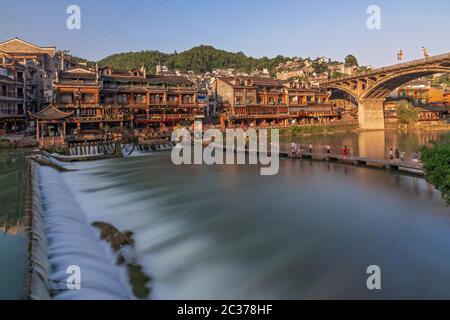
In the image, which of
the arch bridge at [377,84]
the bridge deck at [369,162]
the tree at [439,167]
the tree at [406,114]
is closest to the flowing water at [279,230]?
the bridge deck at [369,162]

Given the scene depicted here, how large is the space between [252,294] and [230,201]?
1216cm

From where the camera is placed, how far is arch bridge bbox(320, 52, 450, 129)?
242 feet

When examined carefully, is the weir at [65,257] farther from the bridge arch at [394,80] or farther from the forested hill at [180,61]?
the forested hill at [180,61]

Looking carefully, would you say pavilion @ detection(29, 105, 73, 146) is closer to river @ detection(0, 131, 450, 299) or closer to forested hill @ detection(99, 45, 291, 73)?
river @ detection(0, 131, 450, 299)

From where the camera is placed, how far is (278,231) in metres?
17.9

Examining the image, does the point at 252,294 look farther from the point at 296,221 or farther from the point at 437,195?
the point at 437,195

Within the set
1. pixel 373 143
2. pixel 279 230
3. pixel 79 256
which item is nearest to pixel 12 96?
pixel 79 256

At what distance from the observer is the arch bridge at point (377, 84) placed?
73.7 metres

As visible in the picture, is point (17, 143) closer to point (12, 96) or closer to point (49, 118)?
point (49, 118)

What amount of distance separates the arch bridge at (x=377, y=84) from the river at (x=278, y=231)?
176ft

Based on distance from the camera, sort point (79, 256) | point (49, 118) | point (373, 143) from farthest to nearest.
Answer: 1. point (373, 143)
2. point (49, 118)
3. point (79, 256)

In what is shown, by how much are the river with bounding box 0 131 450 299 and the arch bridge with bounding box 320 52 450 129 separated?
53.5 metres

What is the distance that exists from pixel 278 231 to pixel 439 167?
7.75 m

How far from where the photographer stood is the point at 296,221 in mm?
19531
